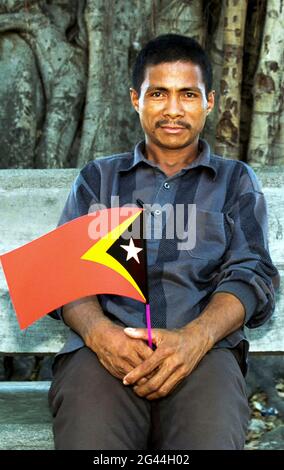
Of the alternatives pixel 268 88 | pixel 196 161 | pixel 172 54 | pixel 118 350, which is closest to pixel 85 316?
pixel 118 350

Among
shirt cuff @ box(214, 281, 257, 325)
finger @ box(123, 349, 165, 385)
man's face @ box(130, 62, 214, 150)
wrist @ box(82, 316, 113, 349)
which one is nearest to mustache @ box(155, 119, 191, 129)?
man's face @ box(130, 62, 214, 150)

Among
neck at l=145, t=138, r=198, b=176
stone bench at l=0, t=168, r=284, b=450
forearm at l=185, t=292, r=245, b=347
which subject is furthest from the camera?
stone bench at l=0, t=168, r=284, b=450

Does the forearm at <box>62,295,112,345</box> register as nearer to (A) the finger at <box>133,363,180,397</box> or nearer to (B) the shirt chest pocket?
(A) the finger at <box>133,363,180,397</box>

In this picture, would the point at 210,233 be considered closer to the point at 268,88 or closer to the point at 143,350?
the point at 143,350

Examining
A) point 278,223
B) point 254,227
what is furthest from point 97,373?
point 278,223

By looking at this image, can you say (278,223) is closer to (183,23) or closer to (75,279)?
(75,279)

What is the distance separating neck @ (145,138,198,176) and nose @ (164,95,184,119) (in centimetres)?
13

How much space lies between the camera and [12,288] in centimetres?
271

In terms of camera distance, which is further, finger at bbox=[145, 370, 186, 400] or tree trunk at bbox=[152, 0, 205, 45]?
tree trunk at bbox=[152, 0, 205, 45]

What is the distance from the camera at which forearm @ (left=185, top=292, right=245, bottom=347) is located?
2.68 m

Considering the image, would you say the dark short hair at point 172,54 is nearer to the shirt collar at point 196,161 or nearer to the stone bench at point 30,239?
the shirt collar at point 196,161

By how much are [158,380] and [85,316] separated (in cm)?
32

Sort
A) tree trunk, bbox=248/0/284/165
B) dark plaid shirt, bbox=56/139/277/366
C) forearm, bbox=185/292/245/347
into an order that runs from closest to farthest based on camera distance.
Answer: forearm, bbox=185/292/245/347 < dark plaid shirt, bbox=56/139/277/366 < tree trunk, bbox=248/0/284/165

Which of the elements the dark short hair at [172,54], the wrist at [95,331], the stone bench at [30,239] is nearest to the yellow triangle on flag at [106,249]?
the wrist at [95,331]
